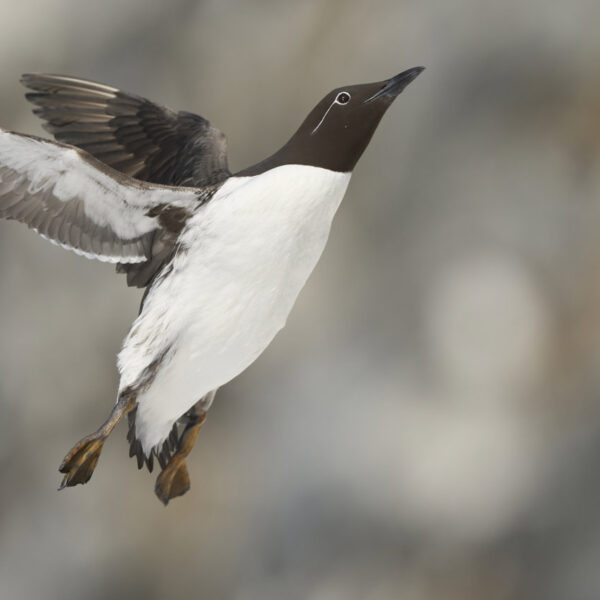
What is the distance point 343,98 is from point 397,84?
3.3 inches

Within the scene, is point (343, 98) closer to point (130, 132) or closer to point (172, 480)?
point (130, 132)

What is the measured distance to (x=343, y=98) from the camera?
1354 millimetres

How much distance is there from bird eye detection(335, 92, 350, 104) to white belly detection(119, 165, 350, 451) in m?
0.10

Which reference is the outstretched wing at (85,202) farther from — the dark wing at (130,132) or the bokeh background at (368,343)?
the bokeh background at (368,343)

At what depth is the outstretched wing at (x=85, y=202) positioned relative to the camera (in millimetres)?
1481

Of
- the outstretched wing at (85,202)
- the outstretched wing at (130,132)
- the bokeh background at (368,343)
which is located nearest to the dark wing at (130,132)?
the outstretched wing at (130,132)

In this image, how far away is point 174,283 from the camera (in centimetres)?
151

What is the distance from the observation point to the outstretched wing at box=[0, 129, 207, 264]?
1481 mm

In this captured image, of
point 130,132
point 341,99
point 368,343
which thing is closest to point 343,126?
point 341,99

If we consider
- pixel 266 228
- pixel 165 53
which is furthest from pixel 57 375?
pixel 266 228

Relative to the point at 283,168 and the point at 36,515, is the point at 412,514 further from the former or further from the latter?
the point at 283,168

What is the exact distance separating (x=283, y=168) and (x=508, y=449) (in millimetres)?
1315

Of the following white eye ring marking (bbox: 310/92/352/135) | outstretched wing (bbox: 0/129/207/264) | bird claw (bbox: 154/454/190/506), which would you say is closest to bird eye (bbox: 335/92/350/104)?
white eye ring marking (bbox: 310/92/352/135)

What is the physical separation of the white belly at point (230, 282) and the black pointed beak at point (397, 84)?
13 cm
